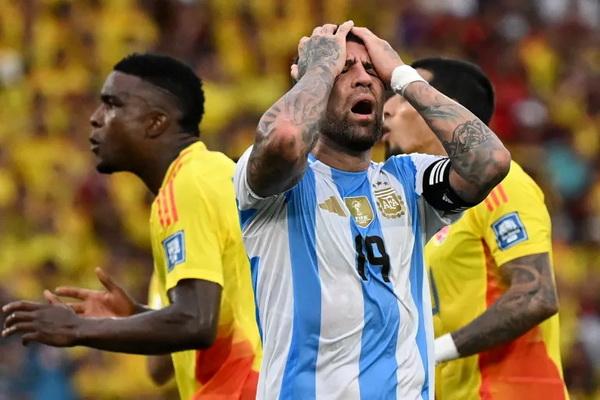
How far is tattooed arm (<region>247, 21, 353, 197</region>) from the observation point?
4.71 m

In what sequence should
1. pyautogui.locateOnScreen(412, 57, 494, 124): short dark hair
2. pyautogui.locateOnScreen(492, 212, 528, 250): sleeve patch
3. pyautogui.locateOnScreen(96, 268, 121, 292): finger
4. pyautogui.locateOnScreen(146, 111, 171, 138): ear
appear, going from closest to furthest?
pyautogui.locateOnScreen(492, 212, 528, 250): sleeve patch, pyautogui.locateOnScreen(96, 268, 121, 292): finger, pyautogui.locateOnScreen(146, 111, 171, 138): ear, pyautogui.locateOnScreen(412, 57, 494, 124): short dark hair

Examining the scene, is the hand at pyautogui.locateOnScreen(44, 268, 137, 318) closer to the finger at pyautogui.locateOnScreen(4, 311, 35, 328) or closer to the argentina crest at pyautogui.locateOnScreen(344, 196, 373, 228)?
the finger at pyautogui.locateOnScreen(4, 311, 35, 328)

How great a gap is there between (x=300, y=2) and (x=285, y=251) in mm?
10271

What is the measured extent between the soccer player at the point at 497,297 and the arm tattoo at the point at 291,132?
159cm

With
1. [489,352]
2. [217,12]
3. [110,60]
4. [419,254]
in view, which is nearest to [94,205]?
[110,60]

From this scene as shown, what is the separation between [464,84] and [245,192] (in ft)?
7.24

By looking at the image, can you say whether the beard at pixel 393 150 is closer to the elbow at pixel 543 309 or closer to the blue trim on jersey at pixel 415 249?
the elbow at pixel 543 309

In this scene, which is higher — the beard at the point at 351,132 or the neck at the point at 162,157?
the neck at the point at 162,157

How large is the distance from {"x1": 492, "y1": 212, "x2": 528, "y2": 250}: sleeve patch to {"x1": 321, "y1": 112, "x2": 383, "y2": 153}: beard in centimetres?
136

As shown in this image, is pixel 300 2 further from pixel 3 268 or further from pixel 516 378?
pixel 516 378

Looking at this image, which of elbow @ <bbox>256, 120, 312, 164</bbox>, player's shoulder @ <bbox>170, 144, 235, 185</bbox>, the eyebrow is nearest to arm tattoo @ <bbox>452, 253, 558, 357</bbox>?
player's shoulder @ <bbox>170, 144, 235, 185</bbox>

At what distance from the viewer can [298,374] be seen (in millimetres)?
4883

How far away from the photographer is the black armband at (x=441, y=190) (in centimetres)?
507

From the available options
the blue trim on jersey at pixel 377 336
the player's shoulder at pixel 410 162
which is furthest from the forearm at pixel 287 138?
the player's shoulder at pixel 410 162
